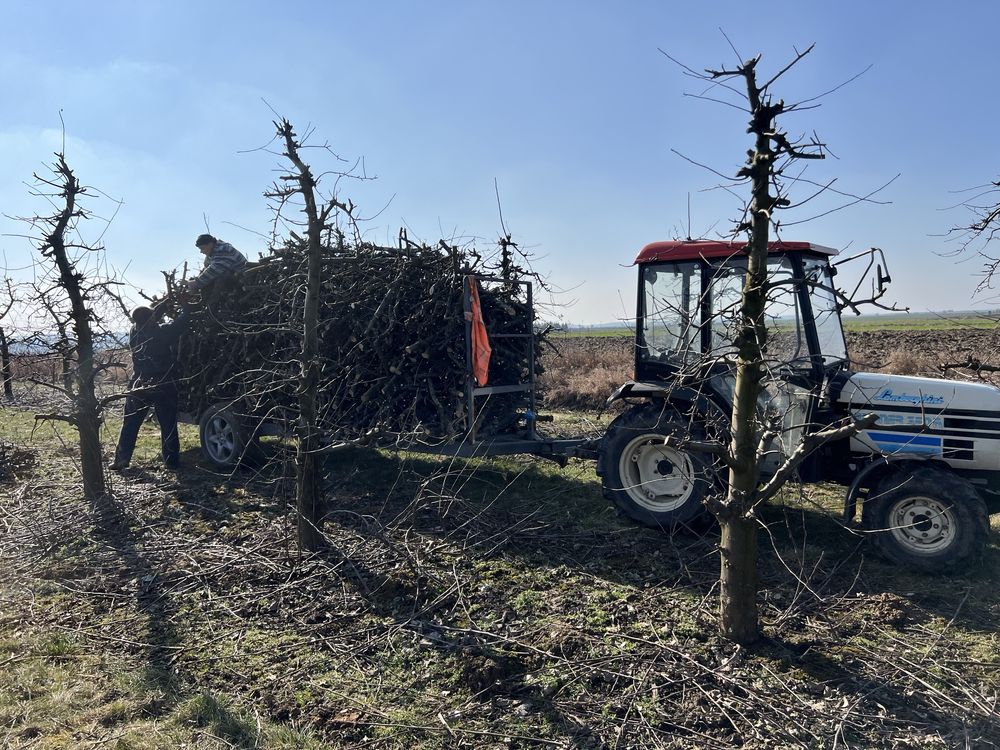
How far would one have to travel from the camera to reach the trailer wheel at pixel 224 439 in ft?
27.6

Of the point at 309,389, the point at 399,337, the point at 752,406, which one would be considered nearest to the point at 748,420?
the point at 752,406

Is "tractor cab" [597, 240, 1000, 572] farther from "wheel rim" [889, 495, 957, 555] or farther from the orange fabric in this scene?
the orange fabric

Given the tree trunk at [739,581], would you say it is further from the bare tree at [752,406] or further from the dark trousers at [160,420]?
the dark trousers at [160,420]

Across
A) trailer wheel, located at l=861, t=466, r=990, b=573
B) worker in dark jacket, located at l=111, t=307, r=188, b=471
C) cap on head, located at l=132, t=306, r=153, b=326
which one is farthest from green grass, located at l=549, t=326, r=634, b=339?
cap on head, located at l=132, t=306, r=153, b=326

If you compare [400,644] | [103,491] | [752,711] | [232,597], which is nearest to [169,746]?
[400,644]

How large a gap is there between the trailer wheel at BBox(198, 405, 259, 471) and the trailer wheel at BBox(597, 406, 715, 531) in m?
4.45

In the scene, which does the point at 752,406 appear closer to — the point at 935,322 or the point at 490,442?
→ the point at 490,442

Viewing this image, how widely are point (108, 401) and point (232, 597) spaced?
9.36ft

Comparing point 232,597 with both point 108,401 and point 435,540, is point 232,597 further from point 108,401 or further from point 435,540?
point 108,401

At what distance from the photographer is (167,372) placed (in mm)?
8242

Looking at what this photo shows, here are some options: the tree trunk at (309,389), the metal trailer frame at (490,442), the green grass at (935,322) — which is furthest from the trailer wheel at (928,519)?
the tree trunk at (309,389)

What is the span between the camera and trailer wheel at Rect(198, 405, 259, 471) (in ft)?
27.6

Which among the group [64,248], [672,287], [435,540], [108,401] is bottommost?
[435,540]

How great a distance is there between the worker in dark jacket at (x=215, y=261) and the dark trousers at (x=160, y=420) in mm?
1241
